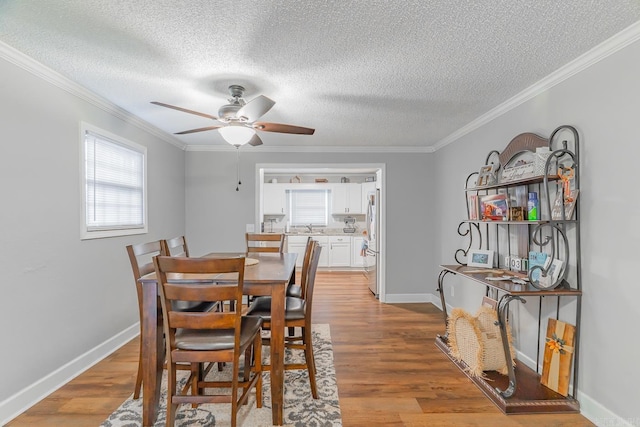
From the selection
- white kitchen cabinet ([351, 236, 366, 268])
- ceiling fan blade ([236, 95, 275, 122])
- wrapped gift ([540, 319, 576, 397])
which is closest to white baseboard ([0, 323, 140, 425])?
ceiling fan blade ([236, 95, 275, 122])

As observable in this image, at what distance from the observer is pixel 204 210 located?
4867 millimetres

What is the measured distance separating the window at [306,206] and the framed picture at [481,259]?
499cm

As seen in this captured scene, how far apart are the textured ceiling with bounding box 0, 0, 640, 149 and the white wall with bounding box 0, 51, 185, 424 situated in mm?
313

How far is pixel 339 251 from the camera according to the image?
297 inches

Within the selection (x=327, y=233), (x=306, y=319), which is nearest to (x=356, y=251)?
(x=327, y=233)

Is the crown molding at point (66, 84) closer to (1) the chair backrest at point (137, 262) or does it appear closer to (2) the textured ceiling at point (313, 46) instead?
(2) the textured ceiling at point (313, 46)

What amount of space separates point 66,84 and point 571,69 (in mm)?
3685

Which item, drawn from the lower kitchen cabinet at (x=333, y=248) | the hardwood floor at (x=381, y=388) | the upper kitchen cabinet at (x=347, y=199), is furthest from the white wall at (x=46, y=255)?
the upper kitchen cabinet at (x=347, y=199)

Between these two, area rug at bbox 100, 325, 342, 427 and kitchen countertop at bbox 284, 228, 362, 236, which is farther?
kitchen countertop at bbox 284, 228, 362, 236

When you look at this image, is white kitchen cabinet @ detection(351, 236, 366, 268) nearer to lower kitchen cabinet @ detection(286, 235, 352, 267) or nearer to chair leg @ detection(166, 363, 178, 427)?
lower kitchen cabinet @ detection(286, 235, 352, 267)

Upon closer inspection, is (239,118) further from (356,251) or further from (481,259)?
(356,251)

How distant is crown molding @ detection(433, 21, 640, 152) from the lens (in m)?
1.85

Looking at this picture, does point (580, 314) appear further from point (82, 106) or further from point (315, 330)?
point (82, 106)

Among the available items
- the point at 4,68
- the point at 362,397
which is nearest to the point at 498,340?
the point at 362,397
